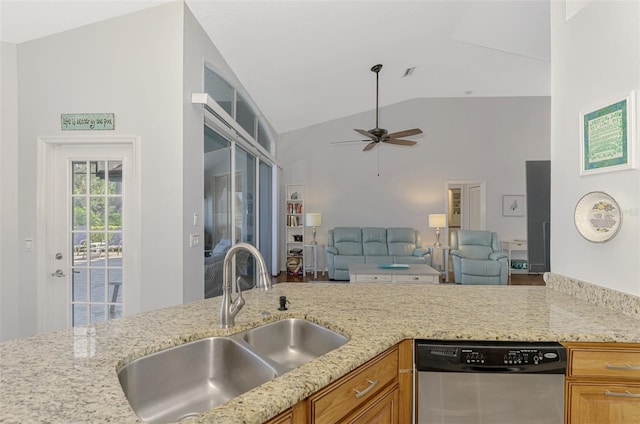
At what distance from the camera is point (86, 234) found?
2.69m

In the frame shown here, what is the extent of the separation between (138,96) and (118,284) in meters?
1.53

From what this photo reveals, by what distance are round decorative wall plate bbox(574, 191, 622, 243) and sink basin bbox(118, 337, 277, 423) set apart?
1.59m

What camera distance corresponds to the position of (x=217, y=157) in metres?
3.36

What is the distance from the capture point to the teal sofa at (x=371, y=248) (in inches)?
234

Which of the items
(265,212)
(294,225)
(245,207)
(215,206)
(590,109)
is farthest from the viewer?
(294,225)

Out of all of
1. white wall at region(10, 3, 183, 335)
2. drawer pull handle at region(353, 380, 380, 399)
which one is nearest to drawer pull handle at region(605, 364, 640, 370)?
drawer pull handle at region(353, 380, 380, 399)

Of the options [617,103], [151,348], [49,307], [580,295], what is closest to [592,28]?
[617,103]

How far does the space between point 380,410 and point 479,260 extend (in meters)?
4.95

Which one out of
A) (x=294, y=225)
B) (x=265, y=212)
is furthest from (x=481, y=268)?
(x=265, y=212)

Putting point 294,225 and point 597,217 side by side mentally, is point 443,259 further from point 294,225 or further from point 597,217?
point 597,217

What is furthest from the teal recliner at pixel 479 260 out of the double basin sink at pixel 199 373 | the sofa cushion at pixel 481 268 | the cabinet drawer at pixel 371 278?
the double basin sink at pixel 199 373

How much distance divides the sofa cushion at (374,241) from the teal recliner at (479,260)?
1.28m

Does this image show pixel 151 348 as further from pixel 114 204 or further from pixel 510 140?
pixel 510 140

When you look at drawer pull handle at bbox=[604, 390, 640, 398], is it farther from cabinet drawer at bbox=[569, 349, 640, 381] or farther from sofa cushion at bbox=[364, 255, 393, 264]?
sofa cushion at bbox=[364, 255, 393, 264]
